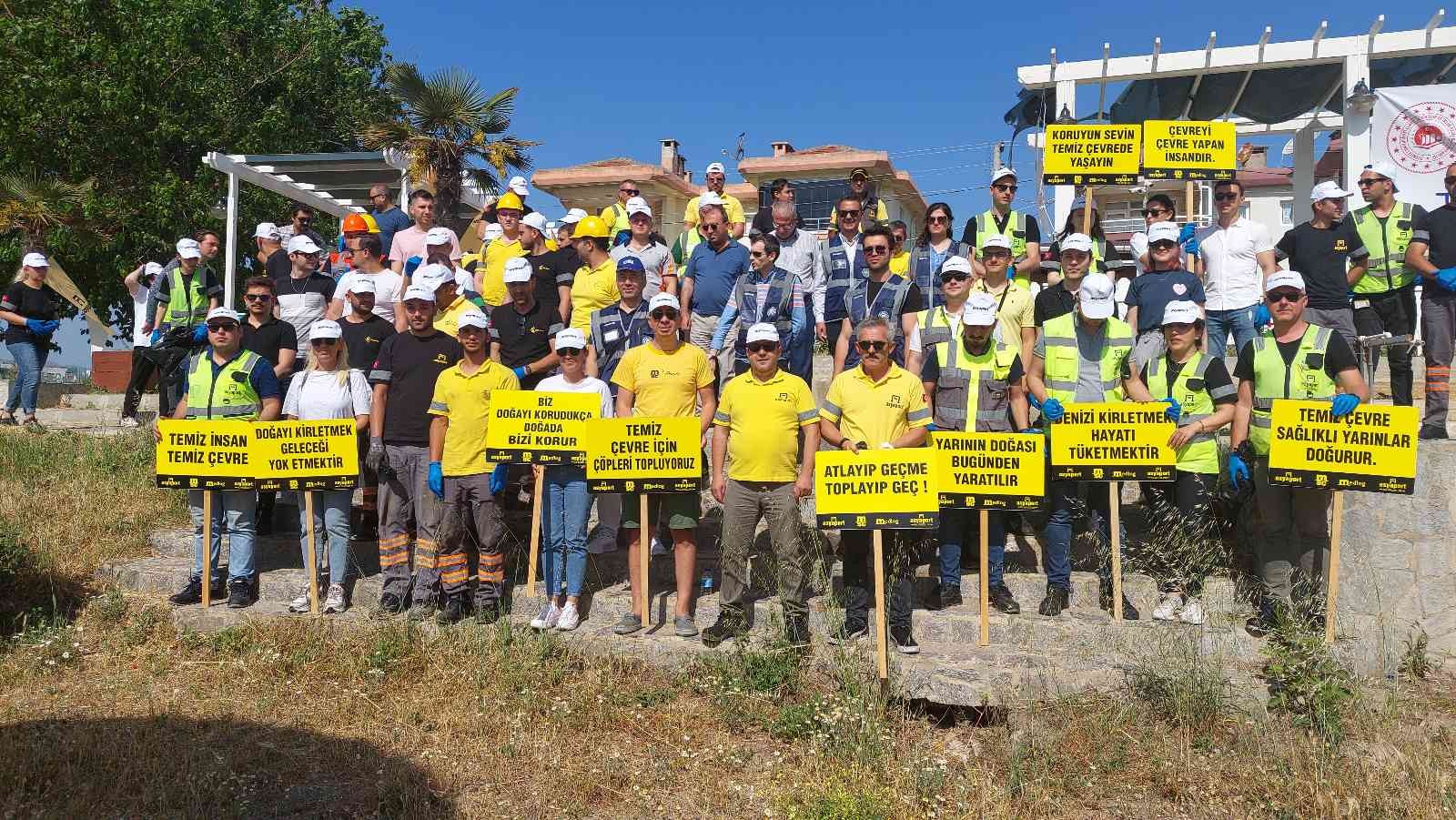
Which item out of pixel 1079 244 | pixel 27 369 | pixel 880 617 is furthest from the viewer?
pixel 27 369

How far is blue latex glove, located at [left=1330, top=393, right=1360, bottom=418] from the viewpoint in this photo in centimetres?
591

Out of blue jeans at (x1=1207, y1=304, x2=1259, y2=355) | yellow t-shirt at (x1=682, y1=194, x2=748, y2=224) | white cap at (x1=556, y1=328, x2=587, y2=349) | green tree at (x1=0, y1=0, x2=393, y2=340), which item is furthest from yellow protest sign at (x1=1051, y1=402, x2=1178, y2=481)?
green tree at (x1=0, y1=0, x2=393, y2=340)

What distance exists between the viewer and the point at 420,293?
7.18 m

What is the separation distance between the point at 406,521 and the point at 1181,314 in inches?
221

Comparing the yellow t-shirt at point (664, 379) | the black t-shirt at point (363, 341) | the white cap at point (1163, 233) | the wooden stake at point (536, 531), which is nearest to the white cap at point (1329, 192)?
the white cap at point (1163, 233)

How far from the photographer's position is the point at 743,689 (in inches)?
235

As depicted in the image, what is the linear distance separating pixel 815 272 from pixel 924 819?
5173mm

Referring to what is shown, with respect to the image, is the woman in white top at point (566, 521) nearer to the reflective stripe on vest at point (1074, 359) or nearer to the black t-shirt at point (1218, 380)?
the reflective stripe on vest at point (1074, 359)

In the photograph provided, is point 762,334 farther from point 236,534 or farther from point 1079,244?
point 236,534

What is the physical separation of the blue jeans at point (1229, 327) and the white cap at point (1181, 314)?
189 cm

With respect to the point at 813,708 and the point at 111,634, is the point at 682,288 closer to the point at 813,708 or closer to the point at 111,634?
the point at 813,708

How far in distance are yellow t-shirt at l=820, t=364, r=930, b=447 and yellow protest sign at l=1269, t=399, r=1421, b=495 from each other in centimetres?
216

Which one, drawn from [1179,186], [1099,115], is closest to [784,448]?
[1099,115]

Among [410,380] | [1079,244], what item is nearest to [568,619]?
[410,380]
